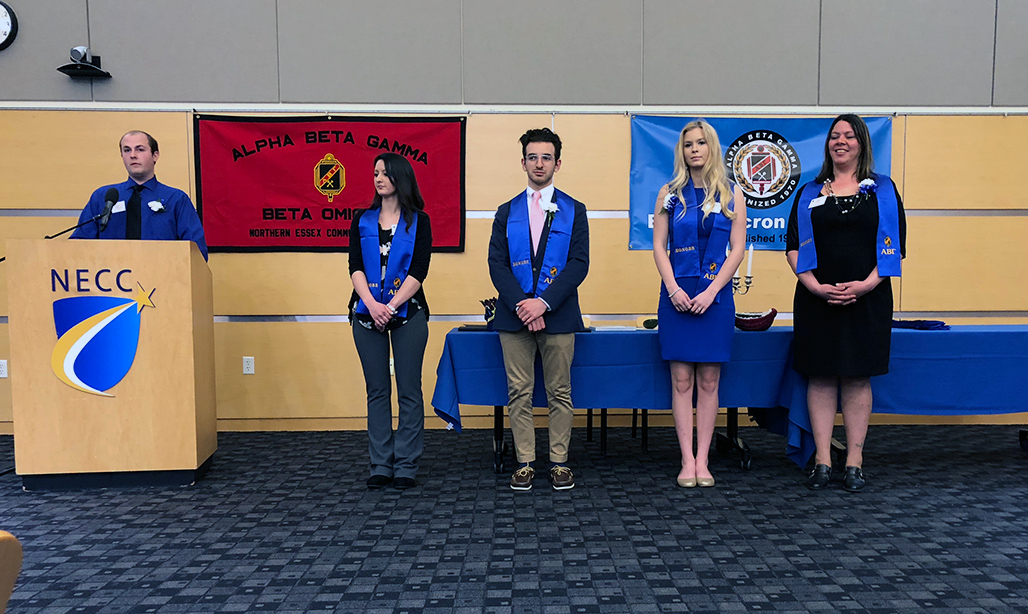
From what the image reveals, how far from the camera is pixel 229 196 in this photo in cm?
388

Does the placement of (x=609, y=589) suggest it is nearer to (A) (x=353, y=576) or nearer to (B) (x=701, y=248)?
(A) (x=353, y=576)

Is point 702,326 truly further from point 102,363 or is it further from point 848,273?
point 102,363

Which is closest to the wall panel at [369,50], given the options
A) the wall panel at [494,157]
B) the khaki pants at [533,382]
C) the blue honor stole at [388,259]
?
the wall panel at [494,157]

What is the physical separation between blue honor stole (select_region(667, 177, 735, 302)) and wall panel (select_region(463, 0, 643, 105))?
1577 mm

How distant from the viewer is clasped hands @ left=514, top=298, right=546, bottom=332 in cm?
256

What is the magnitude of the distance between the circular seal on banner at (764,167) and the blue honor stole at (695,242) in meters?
1.54

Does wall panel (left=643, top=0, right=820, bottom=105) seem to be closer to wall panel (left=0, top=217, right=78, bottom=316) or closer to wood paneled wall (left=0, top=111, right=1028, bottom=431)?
wood paneled wall (left=0, top=111, right=1028, bottom=431)

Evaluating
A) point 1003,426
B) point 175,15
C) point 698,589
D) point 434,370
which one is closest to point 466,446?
point 434,370

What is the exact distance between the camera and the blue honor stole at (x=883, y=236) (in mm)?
2512

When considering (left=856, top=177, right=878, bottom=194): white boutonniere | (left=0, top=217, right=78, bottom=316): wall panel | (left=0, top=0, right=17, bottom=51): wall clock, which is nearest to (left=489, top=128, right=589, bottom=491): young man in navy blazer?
(left=856, top=177, right=878, bottom=194): white boutonniere

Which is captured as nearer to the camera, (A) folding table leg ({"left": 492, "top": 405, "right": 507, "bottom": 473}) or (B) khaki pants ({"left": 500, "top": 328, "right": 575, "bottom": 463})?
(B) khaki pants ({"left": 500, "top": 328, "right": 575, "bottom": 463})

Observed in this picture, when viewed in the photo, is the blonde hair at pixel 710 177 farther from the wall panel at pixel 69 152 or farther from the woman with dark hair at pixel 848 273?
the wall panel at pixel 69 152

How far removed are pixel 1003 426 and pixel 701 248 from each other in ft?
9.45

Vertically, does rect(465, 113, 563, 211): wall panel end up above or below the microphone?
above
